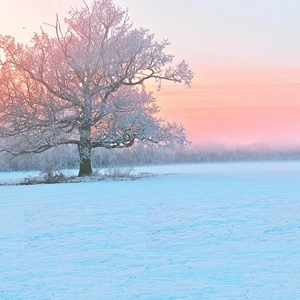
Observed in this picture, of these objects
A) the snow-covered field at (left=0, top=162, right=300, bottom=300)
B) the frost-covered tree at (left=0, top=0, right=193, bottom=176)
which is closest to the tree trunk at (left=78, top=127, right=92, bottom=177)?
the frost-covered tree at (left=0, top=0, right=193, bottom=176)

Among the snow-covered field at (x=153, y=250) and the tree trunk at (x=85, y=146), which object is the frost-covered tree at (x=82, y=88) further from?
the snow-covered field at (x=153, y=250)

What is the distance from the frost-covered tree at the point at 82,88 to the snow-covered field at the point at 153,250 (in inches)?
540

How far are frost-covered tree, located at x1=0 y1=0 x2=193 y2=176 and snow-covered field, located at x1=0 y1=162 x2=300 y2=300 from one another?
13.7 m

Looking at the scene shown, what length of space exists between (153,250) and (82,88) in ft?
72.6

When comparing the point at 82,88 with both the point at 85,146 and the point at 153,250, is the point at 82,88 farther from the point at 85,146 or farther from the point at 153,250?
the point at 153,250

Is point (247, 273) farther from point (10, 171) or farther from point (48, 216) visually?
point (10, 171)

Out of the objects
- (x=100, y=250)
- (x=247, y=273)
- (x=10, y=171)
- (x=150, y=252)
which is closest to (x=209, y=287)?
(x=247, y=273)

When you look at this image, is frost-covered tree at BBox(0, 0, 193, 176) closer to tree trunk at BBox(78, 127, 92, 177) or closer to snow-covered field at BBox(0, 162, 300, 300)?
tree trunk at BBox(78, 127, 92, 177)

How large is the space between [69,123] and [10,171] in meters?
23.7

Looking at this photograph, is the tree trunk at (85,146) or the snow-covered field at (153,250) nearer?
the snow-covered field at (153,250)

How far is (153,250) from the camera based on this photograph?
9430mm

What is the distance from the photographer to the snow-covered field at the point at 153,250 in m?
7.00

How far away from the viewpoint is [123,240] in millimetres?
10484

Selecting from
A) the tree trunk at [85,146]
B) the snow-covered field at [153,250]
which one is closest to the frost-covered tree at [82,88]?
the tree trunk at [85,146]
